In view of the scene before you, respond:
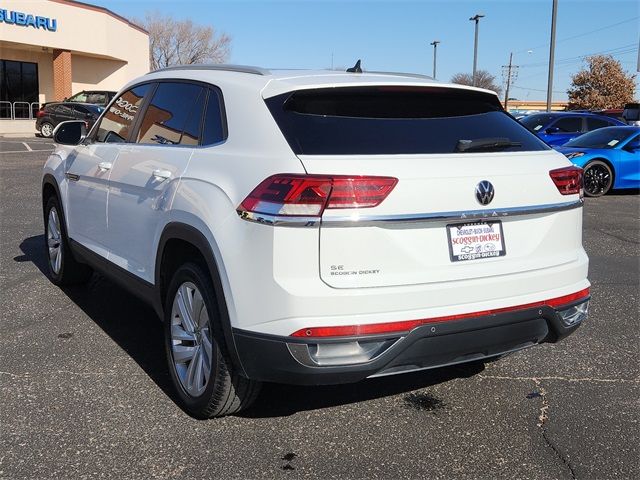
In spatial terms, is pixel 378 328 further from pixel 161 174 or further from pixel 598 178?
pixel 598 178

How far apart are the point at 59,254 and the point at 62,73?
104ft

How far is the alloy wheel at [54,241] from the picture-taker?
5754 mm

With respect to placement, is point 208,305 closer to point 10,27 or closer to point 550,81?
point 550,81

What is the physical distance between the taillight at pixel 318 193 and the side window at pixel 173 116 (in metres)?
0.95

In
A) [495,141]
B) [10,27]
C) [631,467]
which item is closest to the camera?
[631,467]

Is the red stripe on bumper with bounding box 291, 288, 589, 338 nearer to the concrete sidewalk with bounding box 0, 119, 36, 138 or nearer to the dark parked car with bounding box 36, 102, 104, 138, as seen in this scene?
the dark parked car with bounding box 36, 102, 104, 138

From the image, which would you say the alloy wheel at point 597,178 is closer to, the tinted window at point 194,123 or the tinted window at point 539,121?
the tinted window at point 539,121

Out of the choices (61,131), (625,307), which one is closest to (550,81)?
(625,307)

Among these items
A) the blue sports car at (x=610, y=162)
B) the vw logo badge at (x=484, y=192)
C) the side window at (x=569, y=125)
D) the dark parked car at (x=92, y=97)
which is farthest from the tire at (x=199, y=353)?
the dark parked car at (x=92, y=97)

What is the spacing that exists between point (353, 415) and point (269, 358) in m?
0.86

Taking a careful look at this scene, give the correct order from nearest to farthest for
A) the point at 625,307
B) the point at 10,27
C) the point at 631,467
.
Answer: the point at 631,467
the point at 625,307
the point at 10,27

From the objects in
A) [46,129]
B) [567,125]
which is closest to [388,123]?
[567,125]

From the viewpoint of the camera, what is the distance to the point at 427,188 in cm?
294

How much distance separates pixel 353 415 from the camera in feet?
11.6
